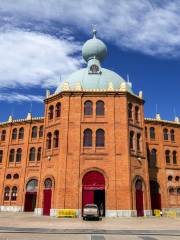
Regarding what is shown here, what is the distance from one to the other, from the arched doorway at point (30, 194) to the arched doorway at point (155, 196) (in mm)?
18550

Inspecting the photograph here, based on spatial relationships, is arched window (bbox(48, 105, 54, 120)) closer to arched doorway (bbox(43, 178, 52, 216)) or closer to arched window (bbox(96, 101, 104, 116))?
arched window (bbox(96, 101, 104, 116))

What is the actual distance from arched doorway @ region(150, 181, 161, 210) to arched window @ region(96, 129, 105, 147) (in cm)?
1471

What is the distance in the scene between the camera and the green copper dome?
3772cm

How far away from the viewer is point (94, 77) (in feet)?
132

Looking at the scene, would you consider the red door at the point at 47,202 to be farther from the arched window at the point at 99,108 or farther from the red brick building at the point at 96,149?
the arched window at the point at 99,108

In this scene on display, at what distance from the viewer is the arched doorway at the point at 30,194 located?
151 ft

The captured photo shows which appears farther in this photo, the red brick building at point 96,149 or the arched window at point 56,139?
the arched window at point 56,139

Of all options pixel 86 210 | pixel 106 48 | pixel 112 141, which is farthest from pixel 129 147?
pixel 106 48

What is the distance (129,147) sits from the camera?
35156 mm

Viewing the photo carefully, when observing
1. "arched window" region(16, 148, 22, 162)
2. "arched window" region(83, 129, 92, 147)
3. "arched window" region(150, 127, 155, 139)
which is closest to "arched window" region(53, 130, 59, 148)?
"arched window" region(83, 129, 92, 147)

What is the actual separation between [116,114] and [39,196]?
46.1 feet

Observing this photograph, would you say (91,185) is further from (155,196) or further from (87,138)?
(155,196)

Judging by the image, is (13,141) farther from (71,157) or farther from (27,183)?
(71,157)

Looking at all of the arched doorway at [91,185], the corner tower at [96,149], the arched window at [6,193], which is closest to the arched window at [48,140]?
the corner tower at [96,149]
